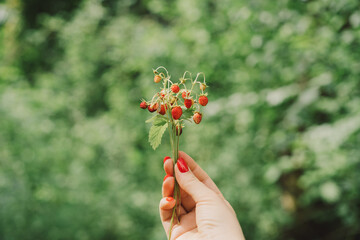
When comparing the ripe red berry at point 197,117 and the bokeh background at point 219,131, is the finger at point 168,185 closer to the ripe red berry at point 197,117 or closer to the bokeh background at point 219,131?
the ripe red berry at point 197,117

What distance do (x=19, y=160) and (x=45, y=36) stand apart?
579cm

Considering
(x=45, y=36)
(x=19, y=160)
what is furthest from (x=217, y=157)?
(x=45, y=36)

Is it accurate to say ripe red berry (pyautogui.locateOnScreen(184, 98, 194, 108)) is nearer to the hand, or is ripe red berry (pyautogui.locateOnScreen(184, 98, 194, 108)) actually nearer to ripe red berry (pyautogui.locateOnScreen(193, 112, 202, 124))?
ripe red berry (pyautogui.locateOnScreen(193, 112, 202, 124))

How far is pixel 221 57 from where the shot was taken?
327 cm

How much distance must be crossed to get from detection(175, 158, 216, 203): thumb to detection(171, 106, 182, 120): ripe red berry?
0.95 ft

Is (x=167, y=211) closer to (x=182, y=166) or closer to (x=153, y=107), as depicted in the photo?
(x=182, y=166)

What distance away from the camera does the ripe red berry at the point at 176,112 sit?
1041 mm

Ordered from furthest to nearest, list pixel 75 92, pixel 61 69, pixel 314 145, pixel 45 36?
pixel 45 36, pixel 61 69, pixel 75 92, pixel 314 145

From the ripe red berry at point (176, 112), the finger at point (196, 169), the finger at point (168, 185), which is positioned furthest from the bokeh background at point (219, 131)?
the ripe red berry at point (176, 112)

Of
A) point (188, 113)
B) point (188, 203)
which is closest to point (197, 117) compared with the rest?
point (188, 113)

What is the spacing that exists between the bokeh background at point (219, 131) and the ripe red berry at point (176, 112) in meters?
1.69

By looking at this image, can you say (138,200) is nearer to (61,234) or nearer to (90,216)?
(90,216)

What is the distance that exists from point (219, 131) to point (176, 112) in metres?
3.18

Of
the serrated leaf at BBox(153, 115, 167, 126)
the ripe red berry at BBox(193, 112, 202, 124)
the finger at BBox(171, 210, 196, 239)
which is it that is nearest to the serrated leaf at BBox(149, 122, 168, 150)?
the serrated leaf at BBox(153, 115, 167, 126)
